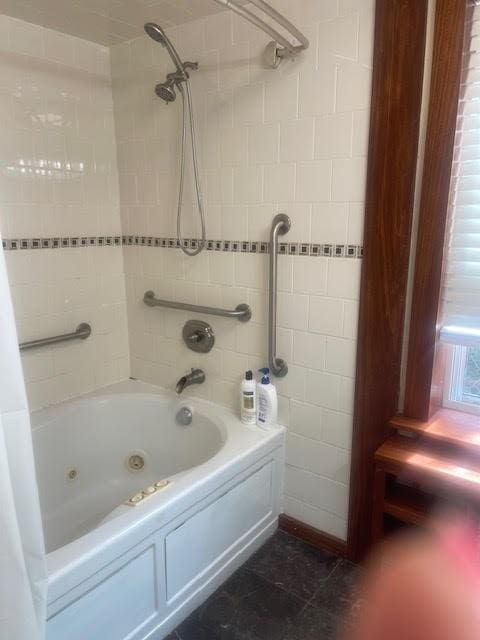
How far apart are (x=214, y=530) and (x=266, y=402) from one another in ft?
1.66

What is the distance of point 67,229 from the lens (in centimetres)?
202

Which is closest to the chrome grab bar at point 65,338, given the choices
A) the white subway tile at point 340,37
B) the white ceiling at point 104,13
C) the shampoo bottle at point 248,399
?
the shampoo bottle at point 248,399

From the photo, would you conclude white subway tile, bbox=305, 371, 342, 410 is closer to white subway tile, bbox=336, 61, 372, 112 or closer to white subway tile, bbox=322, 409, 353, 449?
white subway tile, bbox=322, 409, 353, 449

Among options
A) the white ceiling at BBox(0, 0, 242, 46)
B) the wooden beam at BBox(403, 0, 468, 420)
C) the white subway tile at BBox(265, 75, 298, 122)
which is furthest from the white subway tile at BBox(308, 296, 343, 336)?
the white ceiling at BBox(0, 0, 242, 46)

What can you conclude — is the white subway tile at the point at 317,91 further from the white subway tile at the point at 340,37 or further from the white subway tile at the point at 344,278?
the white subway tile at the point at 344,278

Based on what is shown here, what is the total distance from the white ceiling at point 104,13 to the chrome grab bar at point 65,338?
4.20ft

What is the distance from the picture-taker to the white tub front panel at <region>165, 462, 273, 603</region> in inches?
55.6

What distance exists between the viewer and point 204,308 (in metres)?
1.90

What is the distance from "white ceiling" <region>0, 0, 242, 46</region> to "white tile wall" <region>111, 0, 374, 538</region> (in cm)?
7

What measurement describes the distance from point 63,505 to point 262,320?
1184mm

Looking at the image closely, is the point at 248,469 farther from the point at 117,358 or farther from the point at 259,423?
the point at 117,358

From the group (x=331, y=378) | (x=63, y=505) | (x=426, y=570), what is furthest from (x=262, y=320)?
(x=63, y=505)

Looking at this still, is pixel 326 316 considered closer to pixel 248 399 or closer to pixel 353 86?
pixel 248 399

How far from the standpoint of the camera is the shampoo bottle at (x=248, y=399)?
70.2 inches
